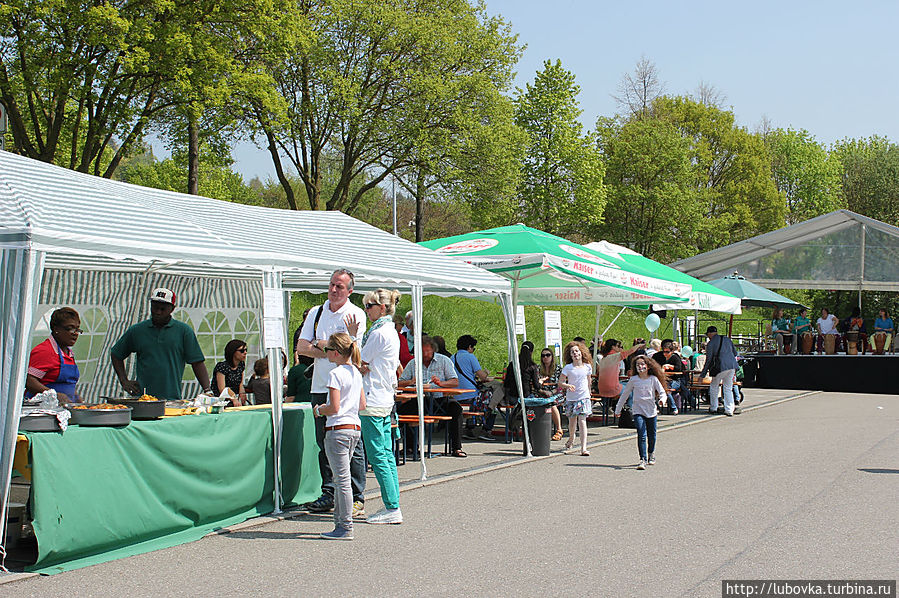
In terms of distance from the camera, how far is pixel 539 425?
1268cm

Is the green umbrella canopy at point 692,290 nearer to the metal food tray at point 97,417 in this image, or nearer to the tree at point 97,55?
the tree at point 97,55

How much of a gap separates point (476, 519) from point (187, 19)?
62.4 feet

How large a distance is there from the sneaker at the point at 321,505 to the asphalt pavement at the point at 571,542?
0.97 feet

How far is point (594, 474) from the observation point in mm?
11109

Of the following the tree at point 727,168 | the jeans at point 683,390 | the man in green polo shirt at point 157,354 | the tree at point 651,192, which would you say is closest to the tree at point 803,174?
the tree at point 727,168

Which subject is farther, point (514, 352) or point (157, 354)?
point (514, 352)

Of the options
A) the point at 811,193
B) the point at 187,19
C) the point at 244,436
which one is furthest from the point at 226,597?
the point at 811,193

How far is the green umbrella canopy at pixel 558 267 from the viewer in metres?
14.5

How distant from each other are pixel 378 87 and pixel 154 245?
28.8 metres

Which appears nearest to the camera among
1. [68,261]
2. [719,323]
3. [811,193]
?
[68,261]

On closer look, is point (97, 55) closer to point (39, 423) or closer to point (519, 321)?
point (519, 321)

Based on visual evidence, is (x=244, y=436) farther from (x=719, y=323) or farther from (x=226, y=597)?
(x=719, y=323)

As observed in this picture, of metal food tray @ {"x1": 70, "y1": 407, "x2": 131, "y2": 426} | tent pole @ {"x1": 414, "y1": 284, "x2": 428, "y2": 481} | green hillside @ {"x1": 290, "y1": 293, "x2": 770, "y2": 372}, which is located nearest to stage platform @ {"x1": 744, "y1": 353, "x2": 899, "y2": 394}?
green hillside @ {"x1": 290, "y1": 293, "x2": 770, "y2": 372}

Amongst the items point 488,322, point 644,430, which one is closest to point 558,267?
point 644,430
